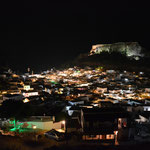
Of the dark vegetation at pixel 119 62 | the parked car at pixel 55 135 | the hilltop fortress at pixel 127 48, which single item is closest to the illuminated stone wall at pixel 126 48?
the hilltop fortress at pixel 127 48

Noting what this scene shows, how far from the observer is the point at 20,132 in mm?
10039

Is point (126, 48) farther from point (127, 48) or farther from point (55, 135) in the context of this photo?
point (55, 135)

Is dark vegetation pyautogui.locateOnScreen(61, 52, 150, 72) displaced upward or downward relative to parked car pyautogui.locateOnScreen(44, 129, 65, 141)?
upward

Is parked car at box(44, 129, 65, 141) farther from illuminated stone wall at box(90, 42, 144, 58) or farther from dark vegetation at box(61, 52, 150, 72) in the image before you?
illuminated stone wall at box(90, 42, 144, 58)

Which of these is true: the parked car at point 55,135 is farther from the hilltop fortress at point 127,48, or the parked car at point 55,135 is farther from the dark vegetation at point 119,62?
the hilltop fortress at point 127,48

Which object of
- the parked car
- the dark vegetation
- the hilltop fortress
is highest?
the hilltop fortress

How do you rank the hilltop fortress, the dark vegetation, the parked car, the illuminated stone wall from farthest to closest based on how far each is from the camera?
the illuminated stone wall < the hilltop fortress < the dark vegetation < the parked car

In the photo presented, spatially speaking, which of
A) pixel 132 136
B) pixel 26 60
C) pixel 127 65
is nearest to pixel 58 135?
pixel 132 136

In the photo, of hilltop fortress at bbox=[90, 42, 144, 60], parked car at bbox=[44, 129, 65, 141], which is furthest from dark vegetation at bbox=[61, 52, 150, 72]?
parked car at bbox=[44, 129, 65, 141]

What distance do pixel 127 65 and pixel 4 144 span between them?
49.8 metres

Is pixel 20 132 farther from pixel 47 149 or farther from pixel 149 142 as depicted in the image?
pixel 149 142

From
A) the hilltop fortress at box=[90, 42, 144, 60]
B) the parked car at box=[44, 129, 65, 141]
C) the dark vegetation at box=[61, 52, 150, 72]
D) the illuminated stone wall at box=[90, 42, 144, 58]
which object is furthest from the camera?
the illuminated stone wall at box=[90, 42, 144, 58]

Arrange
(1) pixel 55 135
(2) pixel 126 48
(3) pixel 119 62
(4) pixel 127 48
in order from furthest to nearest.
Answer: (2) pixel 126 48 → (4) pixel 127 48 → (3) pixel 119 62 → (1) pixel 55 135

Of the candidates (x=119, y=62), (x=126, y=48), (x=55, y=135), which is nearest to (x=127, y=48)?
(x=126, y=48)
